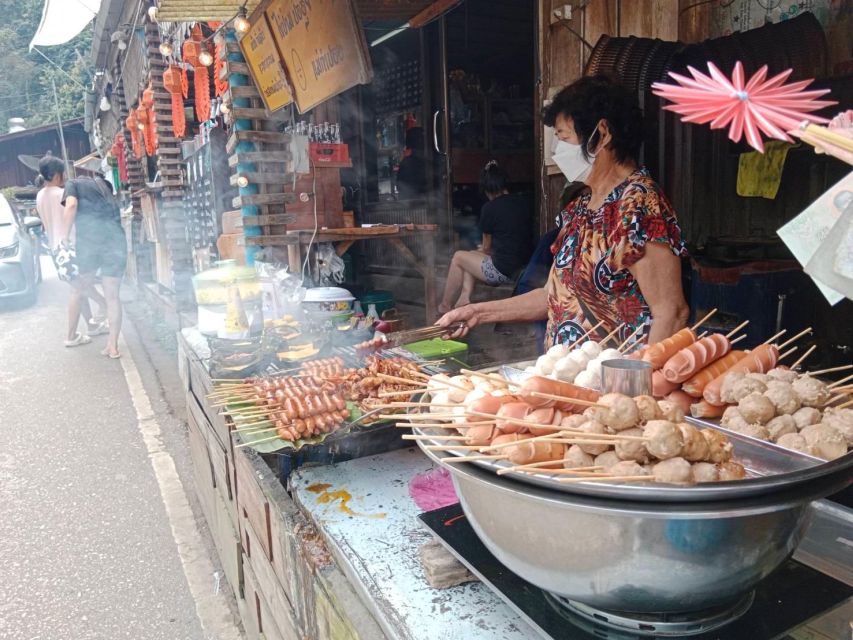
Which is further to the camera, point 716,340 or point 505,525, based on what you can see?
point 716,340

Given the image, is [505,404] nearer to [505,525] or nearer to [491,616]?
[505,525]

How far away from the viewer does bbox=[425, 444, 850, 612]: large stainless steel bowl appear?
104cm

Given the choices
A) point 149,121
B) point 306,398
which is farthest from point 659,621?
point 149,121

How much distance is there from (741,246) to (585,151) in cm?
315

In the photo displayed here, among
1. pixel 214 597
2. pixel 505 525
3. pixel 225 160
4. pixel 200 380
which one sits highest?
pixel 225 160

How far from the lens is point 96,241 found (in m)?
9.08

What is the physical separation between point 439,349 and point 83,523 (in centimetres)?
322

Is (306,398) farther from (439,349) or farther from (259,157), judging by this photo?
(259,157)

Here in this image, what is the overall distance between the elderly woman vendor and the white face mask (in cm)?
3

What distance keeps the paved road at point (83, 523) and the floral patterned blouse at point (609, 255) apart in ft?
8.85

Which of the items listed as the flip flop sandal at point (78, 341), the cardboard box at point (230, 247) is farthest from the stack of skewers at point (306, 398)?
the flip flop sandal at point (78, 341)

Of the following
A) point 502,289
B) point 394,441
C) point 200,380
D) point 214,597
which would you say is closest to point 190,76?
point 502,289

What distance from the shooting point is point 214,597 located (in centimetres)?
382

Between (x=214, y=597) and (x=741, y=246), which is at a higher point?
(x=741, y=246)
